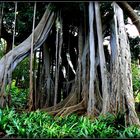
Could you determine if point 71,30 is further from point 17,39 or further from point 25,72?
point 25,72

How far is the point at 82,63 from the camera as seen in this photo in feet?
24.9

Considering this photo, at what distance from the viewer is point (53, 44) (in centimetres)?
927

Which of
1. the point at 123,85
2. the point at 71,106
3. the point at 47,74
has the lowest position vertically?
the point at 71,106

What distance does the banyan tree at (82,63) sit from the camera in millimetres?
5770

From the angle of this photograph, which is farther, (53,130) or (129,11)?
(53,130)

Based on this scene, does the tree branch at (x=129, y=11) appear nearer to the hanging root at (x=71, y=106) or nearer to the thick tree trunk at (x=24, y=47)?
the hanging root at (x=71, y=106)

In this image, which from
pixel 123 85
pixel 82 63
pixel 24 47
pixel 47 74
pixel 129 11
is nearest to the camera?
pixel 129 11

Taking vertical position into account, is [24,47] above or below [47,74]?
above

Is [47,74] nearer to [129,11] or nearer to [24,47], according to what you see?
[24,47]

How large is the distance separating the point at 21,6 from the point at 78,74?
318cm

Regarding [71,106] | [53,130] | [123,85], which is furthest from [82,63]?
[53,130]

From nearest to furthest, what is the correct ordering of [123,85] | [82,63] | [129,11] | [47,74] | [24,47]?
[129,11] < [123,85] < [24,47] < [82,63] < [47,74]

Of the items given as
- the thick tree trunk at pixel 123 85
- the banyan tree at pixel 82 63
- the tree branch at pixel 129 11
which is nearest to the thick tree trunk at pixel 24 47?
the banyan tree at pixel 82 63

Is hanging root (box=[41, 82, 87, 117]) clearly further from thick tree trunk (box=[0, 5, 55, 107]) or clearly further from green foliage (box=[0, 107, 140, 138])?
thick tree trunk (box=[0, 5, 55, 107])
